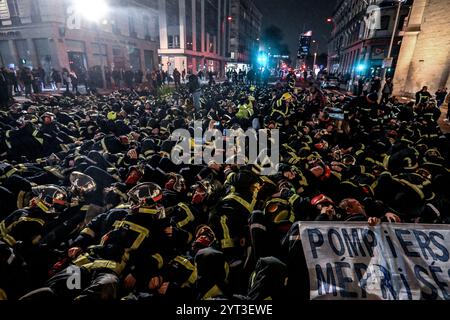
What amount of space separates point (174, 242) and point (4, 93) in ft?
58.7

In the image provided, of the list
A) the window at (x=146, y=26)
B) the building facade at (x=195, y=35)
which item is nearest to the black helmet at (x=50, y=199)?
the window at (x=146, y=26)

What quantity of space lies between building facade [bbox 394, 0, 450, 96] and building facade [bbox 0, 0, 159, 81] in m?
31.5

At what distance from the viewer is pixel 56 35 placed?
2369 centimetres

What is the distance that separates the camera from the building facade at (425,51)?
63.4ft

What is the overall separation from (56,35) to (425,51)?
3275 centimetres

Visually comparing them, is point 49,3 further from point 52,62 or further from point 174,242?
point 174,242

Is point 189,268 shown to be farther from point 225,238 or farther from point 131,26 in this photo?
point 131,26

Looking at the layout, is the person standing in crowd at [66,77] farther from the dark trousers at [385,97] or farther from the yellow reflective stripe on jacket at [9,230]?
the dark trousers at [385,97]

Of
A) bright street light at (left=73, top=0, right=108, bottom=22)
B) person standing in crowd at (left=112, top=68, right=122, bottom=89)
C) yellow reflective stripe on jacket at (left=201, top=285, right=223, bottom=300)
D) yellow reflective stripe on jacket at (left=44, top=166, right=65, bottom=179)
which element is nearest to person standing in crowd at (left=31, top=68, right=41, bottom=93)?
person standing in crowd at (left=112, top=68, right=122, bottom=89)

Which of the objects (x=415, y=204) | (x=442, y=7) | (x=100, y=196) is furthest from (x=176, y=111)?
(x=442, y=7)

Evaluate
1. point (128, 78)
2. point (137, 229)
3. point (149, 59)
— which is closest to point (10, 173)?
point (137, 229)

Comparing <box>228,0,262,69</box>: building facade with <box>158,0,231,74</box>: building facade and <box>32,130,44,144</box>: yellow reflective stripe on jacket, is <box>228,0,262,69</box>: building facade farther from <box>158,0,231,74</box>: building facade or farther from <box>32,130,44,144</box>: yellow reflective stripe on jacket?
<box>32,130,44,144</box>: yellow reflective stripe on jacket

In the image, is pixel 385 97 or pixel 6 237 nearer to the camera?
pixel 6 237

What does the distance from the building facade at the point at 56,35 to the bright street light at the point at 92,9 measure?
377mm
